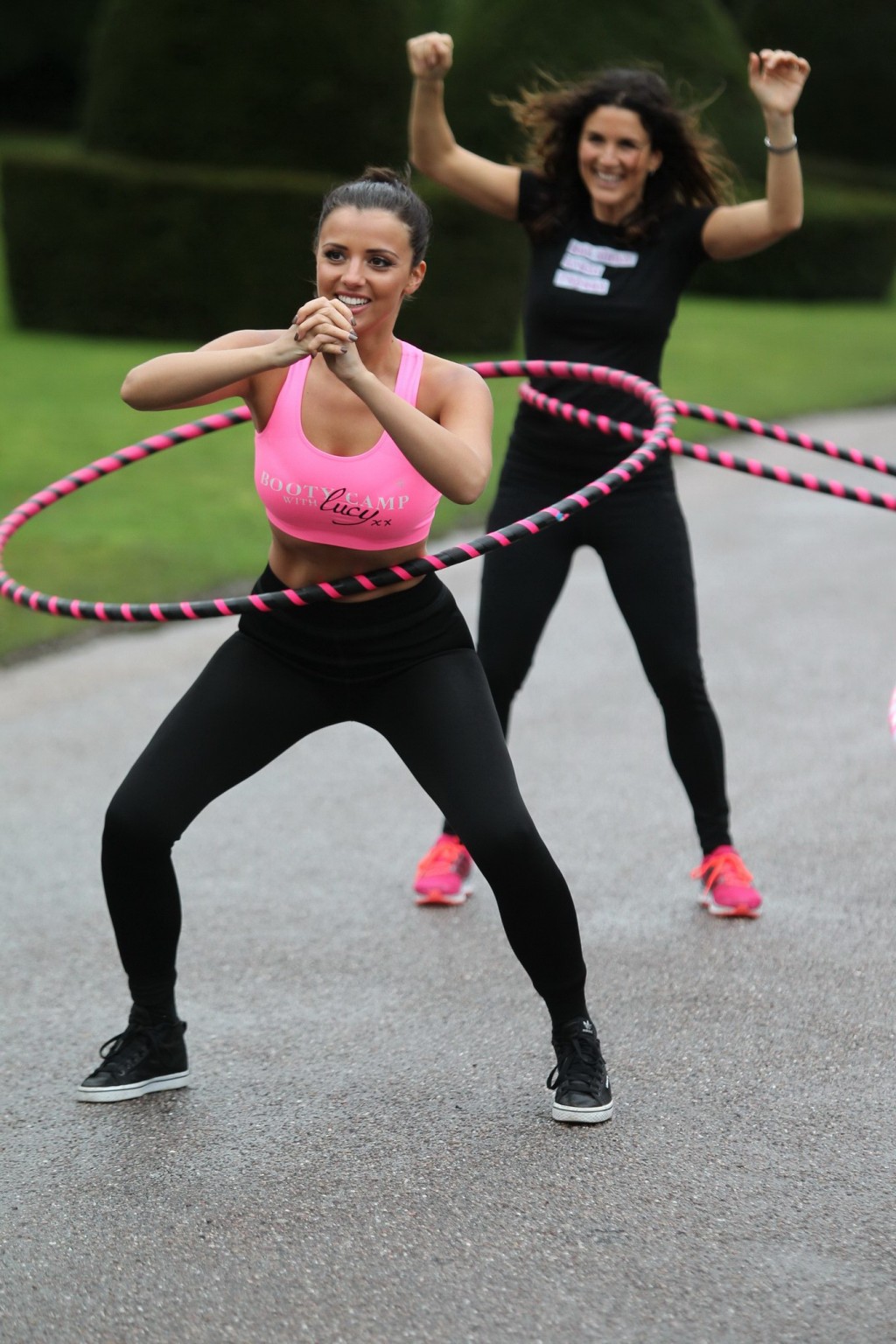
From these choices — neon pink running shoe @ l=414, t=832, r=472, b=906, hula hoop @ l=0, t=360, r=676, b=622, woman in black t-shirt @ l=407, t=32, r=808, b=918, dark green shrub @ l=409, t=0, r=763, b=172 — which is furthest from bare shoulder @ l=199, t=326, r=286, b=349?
dark green shrub @ l=409, t=0, r=763, b=172

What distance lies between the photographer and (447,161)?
17.2ft

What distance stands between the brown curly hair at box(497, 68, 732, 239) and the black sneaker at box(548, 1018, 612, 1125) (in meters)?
2.37

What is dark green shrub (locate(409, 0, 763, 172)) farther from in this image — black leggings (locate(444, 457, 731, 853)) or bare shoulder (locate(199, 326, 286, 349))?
bare shoulder (locate(199, 326, 286, 349))

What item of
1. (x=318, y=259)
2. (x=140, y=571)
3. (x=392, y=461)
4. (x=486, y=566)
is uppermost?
(x=318, y=259)

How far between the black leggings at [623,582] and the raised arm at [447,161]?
822 millimetres

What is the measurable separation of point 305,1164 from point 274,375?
5.55 feet

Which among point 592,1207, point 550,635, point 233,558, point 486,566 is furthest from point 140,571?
point 592,1207

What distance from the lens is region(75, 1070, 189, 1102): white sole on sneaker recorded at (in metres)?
3.95

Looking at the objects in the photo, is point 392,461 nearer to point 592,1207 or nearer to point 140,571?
point 592,1207

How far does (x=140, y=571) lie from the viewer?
9.12 m

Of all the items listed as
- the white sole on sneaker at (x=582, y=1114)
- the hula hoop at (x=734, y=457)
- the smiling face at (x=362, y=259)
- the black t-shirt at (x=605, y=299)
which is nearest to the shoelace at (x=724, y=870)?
the hula hoop at (x=734, y=457)

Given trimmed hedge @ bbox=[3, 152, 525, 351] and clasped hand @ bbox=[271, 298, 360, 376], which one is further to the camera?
trimmed hedge @ bbox=[3, 152, 525, 351]

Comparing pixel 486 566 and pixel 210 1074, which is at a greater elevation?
pixel 486 566

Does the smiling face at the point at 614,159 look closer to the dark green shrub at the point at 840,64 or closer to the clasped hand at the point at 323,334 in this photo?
the clasped hand at the point at 323,334
